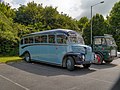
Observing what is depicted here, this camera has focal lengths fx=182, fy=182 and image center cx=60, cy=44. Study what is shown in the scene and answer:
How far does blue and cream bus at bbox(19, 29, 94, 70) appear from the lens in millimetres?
12085

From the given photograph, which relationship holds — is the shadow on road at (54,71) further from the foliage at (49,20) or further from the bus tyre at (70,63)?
the foliage at (49,20)

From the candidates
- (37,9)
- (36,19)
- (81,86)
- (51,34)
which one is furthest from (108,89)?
(37,9)

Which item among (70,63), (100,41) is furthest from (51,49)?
(100,41)

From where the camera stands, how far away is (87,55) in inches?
482

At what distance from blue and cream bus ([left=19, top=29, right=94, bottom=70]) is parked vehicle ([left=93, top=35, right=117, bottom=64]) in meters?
2.57

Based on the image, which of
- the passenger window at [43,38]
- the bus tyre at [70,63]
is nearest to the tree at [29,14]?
the passenger window at [43,38]

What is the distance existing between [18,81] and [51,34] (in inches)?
226

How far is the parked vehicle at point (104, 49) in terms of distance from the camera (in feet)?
49.2

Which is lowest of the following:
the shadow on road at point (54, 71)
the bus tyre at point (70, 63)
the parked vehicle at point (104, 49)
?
the shadow on road at point (54, 71)

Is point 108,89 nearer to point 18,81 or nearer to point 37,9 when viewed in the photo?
point 18,81

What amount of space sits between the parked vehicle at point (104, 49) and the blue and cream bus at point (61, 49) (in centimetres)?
257

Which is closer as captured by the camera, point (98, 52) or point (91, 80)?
point (91, 80)

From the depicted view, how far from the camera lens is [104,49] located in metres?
15.3

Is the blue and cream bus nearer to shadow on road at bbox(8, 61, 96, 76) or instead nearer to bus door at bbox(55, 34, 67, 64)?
bus door at bbox(55, 34, 67, 64)
